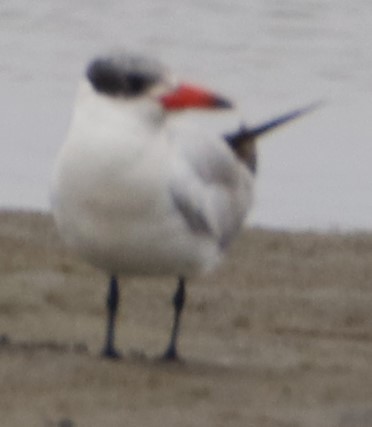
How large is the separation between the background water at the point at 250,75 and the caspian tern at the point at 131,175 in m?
3.68

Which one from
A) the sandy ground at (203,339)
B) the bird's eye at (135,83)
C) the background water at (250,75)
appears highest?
the bird's eye at (135,83)

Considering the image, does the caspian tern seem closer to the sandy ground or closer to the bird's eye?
the bird's eye

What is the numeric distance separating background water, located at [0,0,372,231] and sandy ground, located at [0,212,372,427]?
1009mm

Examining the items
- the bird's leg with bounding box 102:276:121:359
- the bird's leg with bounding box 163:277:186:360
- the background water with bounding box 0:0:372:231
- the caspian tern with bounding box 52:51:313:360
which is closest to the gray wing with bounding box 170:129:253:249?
the caspian tern with bounding box 52:51:313:360

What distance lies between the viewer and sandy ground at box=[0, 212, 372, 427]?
22.0 ft

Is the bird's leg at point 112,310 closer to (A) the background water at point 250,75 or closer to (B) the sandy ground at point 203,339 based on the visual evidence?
(B) the sandy ground at point 203,339

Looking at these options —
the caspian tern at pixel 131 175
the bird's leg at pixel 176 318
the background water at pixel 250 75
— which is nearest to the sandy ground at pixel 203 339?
the bird's leg at pixel 176 318

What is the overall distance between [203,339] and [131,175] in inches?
50.6

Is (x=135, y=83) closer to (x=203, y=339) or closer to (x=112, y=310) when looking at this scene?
(x=112, y=310)

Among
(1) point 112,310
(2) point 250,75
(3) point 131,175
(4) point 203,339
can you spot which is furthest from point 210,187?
(2) point 250,75

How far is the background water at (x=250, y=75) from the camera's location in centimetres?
1182

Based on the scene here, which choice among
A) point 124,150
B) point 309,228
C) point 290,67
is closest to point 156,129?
point 124,150

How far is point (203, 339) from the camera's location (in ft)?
27.6

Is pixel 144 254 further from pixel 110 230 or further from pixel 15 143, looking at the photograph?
pixel 15 143
